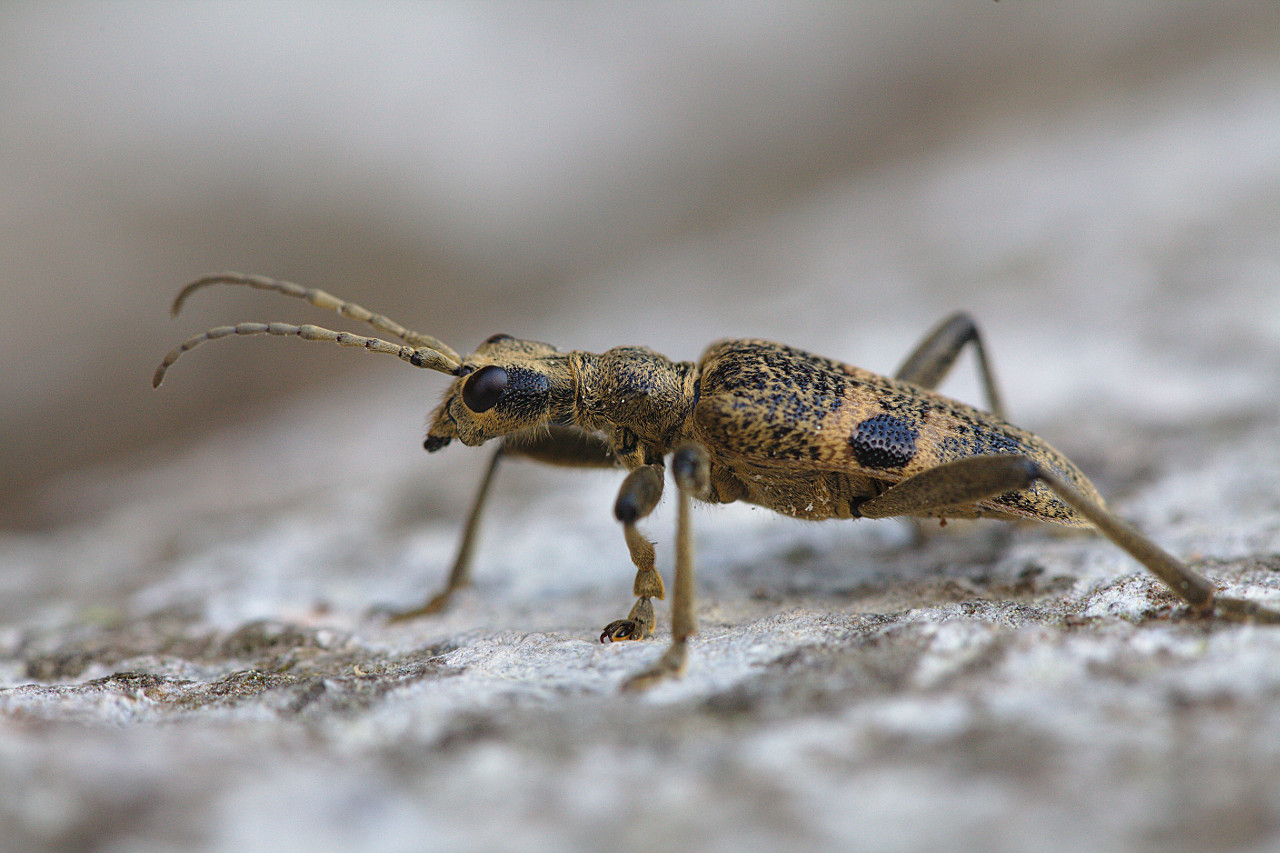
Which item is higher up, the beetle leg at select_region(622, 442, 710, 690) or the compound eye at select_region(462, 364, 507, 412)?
the compound eye at select_region(462, 364, 507, 412)

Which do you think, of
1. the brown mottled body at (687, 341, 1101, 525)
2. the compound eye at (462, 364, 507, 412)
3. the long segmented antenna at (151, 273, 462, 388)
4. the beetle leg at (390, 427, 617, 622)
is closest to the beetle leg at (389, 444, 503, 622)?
the beetle leg at (390, 427, 617, 622)

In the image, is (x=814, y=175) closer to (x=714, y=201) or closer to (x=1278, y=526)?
(x=714, y=201)

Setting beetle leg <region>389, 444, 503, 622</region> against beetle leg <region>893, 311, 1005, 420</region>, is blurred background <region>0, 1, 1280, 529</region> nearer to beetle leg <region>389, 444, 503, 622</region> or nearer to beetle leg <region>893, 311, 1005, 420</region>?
beetle leg <region>893, 311, 1005, 420</region>

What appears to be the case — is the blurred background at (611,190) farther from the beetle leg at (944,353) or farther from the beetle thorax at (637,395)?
the beetle thorax at (637,395)

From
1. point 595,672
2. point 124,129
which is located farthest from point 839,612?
point 124,129

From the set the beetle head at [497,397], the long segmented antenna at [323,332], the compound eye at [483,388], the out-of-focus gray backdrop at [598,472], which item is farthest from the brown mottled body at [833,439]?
the long segmented antenna at [323,332]

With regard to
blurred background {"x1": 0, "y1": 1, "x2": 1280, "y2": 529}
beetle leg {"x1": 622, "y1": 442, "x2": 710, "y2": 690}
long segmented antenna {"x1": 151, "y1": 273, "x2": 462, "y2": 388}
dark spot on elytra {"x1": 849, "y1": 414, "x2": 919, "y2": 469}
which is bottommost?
beetle leg {"x1": 622, "y1": 442, "x2": 710, "y2": 690}

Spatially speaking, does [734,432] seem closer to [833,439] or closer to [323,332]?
[833,439]
